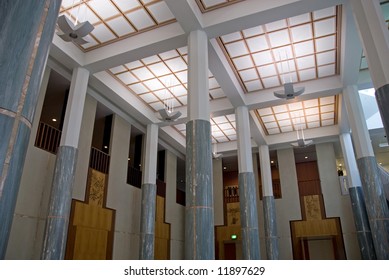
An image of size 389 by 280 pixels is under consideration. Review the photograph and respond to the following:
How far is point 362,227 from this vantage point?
1351cm

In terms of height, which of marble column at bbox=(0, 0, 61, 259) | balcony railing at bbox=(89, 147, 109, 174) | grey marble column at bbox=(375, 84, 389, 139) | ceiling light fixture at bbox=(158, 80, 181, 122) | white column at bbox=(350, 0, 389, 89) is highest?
ceiling light fixture at bbox=(158, 80, 181, 122)

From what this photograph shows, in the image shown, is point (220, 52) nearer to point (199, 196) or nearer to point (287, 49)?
point (287, 49)

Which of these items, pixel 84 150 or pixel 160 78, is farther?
pixel 160 78

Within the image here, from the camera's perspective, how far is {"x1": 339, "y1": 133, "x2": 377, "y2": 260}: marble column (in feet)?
42.7

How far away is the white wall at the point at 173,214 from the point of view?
17.2m

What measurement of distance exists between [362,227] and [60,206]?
12.3 metres

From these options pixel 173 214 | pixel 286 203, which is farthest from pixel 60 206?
pixel 286 203

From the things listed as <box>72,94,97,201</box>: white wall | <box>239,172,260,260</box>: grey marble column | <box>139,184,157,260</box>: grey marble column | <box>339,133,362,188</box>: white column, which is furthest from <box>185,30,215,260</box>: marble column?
<box>339,133,362,188</box>: white column

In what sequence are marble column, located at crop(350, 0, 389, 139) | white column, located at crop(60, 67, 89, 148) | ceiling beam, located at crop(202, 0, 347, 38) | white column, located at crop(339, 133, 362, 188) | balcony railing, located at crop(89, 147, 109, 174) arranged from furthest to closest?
white column, located at crop(339, 133, 362, 188) → balcony railing, located at crop(89, 147, 109, 174) → white column, located at crop(60, 67, 89, 148) → ceiling beam, located at crop(202, 0, 347, 38) → marble column, located at crop(350, 0, 389, 139)

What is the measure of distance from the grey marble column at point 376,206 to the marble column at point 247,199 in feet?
12.7

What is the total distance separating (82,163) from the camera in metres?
11.6

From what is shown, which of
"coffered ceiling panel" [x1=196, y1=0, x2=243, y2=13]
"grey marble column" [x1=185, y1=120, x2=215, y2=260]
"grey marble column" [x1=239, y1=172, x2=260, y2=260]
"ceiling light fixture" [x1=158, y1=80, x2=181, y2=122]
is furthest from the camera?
"ceiling light fixture" [x1=158, y1=80, x2=181, y2=122]

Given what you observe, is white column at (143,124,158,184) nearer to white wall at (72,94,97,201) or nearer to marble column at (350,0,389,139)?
white wall at (72,94,97,201)

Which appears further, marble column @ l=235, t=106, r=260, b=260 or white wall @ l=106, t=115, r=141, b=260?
white wall @ l=106, t=115, r=141, b=260
